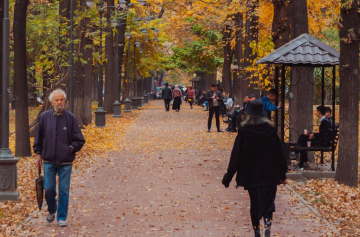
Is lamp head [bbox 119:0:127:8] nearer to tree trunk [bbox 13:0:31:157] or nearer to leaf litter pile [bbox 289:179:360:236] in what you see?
tree trunk [bbox 13:0:31:157]

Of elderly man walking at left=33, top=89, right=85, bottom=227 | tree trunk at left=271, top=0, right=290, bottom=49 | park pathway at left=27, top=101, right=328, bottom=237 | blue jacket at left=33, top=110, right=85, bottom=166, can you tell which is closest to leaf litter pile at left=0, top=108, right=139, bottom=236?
park pathway at left=27, top=101, right=328, bottom=237

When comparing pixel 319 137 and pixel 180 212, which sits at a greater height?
pixel 319 137

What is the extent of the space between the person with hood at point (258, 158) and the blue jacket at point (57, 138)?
2162 mm

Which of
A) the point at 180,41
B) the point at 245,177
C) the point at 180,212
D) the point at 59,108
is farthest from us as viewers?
the point at 180,41

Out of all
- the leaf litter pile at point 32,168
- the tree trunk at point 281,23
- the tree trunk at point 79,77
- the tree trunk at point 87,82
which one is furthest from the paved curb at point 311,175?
the tree trunk at point 87,82

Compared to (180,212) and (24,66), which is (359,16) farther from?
(24,66)

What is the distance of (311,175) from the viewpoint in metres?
11.8

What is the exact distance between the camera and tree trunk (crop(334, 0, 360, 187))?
10.6 m

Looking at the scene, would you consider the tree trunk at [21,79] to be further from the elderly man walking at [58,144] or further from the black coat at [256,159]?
the black coat at [256,159]

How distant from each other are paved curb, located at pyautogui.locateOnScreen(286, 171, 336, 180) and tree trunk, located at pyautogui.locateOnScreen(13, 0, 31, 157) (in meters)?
6.75

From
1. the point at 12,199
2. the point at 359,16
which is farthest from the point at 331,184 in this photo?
the point at 12,199

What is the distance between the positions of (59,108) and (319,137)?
6.61m

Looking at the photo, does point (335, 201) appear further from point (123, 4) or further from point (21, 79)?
point (123, 4)

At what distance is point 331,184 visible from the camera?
36.4 ft
